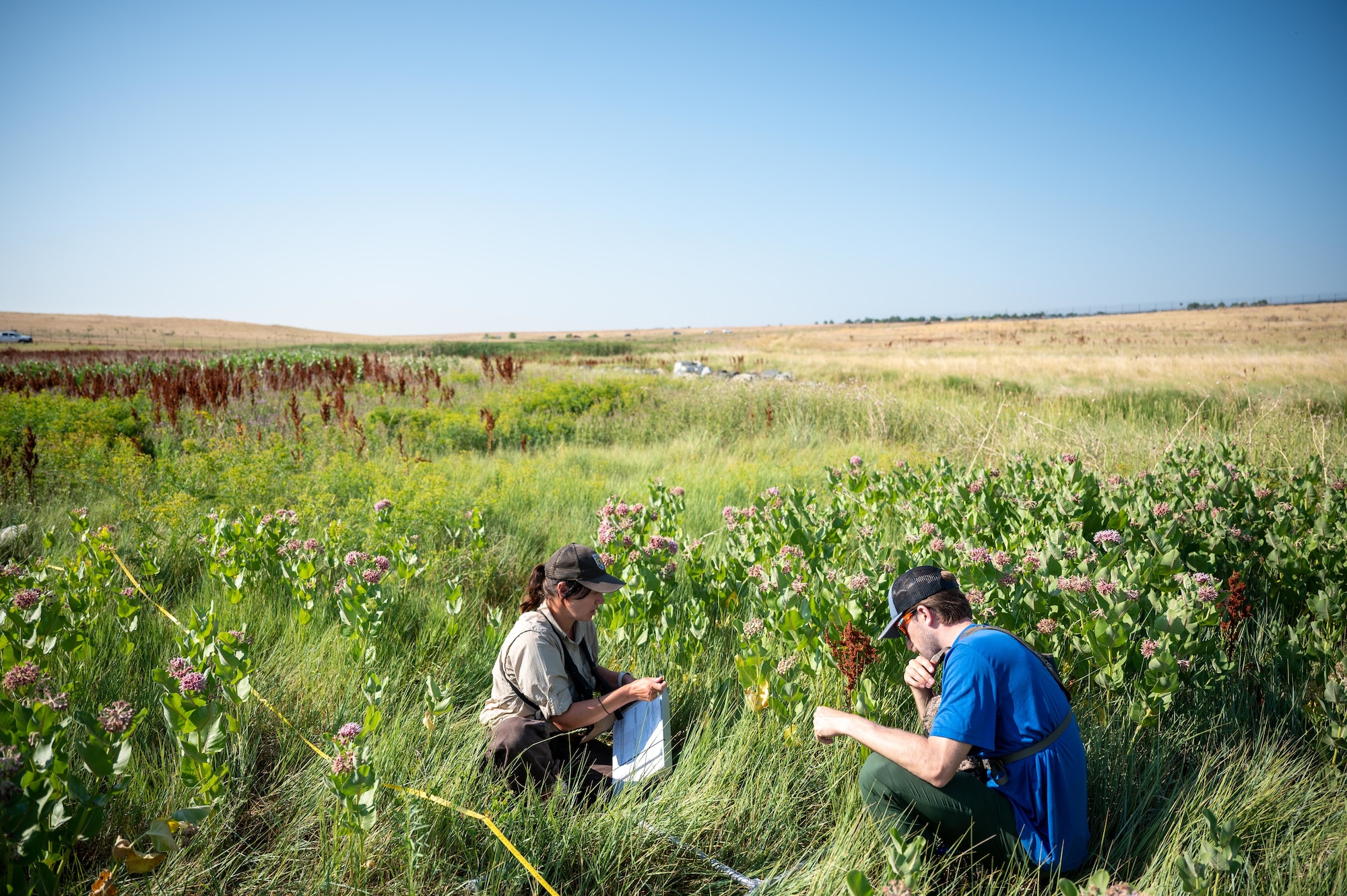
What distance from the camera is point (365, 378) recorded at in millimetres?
17281

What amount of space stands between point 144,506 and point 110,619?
2.34 m

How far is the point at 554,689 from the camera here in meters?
3.08

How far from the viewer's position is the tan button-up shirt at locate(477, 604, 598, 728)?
10.1 feet

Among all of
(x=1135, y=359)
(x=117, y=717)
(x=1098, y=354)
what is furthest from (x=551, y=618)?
(x=1098, y=354)

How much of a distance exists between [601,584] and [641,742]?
2.57 feet

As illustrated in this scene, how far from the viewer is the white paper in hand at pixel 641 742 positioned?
9.81 ft

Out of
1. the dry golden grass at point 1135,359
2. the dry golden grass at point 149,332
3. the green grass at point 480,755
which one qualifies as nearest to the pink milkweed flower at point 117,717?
the green grass at point 480,755

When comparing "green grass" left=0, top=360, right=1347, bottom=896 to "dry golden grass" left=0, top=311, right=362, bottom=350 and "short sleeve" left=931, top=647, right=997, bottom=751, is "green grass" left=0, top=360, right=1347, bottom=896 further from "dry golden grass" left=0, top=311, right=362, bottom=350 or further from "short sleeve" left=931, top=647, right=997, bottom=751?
"dry golden grass" left=0, top=311, right=362, bottom=350

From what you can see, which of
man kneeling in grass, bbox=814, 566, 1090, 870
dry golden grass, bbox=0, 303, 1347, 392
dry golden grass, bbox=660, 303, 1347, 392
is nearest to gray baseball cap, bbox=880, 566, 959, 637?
man kneeling in grass, bbox=814, 566, 1090, 870

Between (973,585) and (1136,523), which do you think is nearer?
(973,585)

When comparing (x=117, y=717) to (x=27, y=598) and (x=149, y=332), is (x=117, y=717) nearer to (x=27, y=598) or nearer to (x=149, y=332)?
(x=27, y=598)

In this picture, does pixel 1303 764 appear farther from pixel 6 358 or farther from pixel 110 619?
pixel 6 358

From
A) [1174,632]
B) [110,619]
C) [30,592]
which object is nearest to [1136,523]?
[1174,632]

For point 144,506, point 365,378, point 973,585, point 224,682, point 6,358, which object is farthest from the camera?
point 6,358
